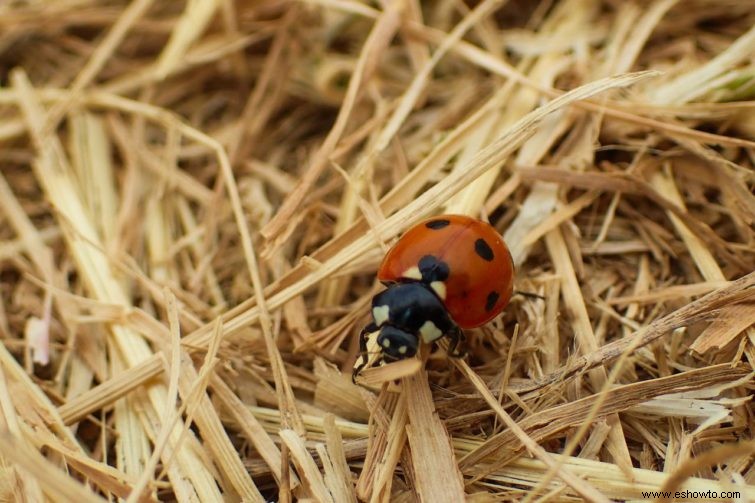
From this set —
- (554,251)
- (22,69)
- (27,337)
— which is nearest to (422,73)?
(554,251)

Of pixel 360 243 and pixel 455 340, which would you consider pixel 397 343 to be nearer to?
pixel 455 340

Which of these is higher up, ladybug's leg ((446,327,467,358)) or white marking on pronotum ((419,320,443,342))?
white marking on pronotum ((419,320,443,342))

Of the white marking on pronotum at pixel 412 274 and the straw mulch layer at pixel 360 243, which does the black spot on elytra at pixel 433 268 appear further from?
the straw mulch layer at pixel 360 243

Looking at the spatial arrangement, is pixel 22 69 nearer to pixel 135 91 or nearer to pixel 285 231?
pixel 135 91

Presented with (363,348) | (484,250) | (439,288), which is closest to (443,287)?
(439,288)

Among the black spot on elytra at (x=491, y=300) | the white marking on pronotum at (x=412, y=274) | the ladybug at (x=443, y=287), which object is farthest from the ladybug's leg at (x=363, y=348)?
the black spot on elytra at (x=491, y=300)

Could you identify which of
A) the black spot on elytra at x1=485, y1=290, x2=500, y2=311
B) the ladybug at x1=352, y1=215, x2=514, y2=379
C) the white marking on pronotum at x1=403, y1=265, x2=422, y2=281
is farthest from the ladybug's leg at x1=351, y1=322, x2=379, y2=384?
the black spot on elytra at x1=485, y1=290, x2=500, y2=311

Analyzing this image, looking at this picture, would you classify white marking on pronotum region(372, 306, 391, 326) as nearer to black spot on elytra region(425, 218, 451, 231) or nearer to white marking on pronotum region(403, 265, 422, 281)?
white marking on pronotum region(403, 265, 422, 281)
